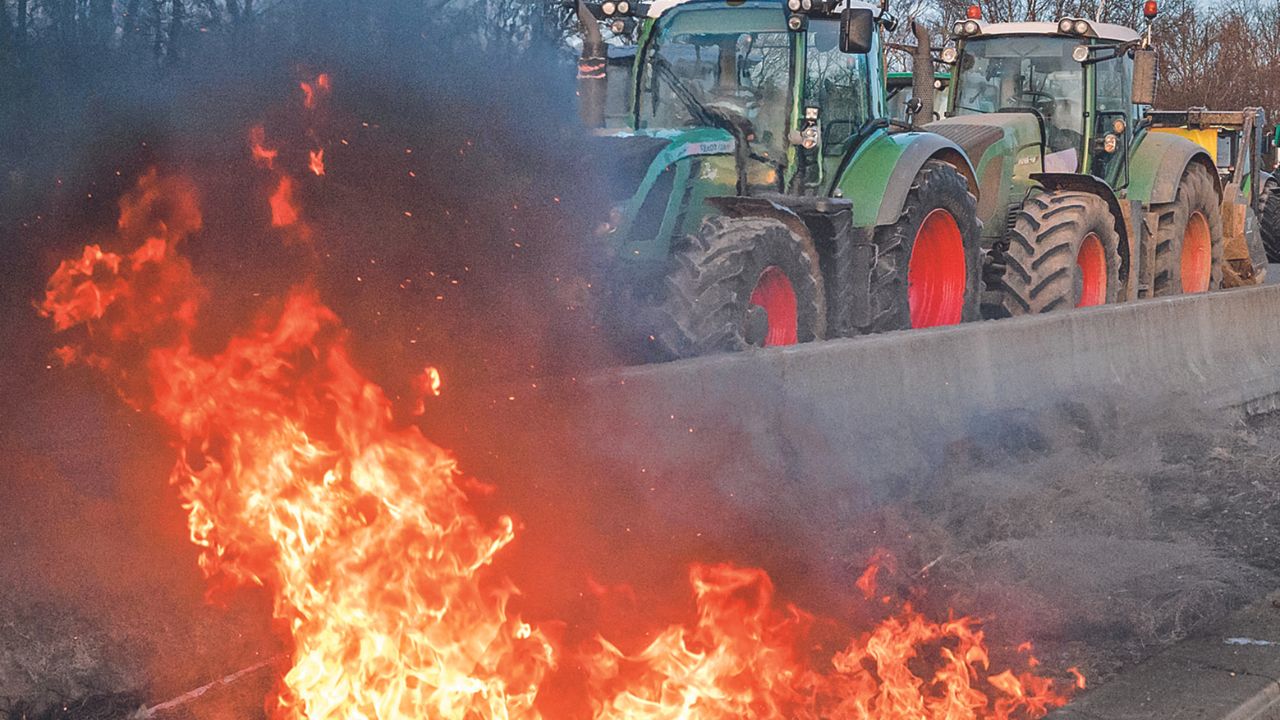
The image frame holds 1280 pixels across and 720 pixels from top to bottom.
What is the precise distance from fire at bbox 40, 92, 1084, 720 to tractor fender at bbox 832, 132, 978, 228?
6084 millimetres

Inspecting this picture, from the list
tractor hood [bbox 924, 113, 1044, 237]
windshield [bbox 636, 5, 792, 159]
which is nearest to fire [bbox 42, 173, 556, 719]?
windshield [bbox 636, 5, 792, 159]

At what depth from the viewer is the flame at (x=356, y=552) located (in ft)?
13.2

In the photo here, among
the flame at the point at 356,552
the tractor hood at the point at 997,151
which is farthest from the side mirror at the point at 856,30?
the flame at the point at 356,552

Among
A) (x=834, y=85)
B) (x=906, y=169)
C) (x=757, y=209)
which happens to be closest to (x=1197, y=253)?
(x=906, y=169)

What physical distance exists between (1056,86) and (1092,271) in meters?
1.85

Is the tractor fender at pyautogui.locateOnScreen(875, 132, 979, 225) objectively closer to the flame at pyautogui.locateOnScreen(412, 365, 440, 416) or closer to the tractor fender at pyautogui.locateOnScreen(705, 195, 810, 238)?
the tractor fender at pyautogui.locateOnScreen(705, 195, 810, 238)

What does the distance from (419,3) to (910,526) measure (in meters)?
3.05

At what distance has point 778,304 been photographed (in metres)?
9.78

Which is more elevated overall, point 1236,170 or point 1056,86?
point 1056,86

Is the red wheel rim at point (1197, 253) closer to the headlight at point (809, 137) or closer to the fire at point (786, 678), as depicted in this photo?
the headlight at point (809, 137)

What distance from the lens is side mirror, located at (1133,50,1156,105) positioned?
12688mm

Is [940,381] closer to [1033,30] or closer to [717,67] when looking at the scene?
[717,67]

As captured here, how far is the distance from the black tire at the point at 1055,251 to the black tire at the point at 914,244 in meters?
0.99

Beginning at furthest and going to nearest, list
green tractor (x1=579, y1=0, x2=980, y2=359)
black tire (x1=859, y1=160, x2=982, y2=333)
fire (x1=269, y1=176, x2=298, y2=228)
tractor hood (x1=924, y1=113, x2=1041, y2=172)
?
tractor hood (x1=924, y1=113, x2=1041, y2=172) < black tire (x1=859, y1=160, x2=982, y2=333) < green tractor (x1=579, y1=0, x2=980, y2=359) < fire (x1=269, y1=176, x2=298, y2=228)
